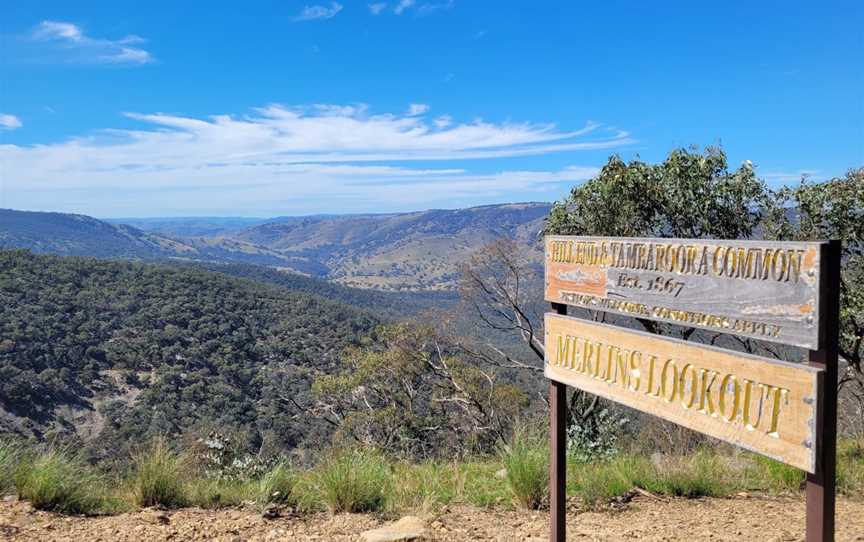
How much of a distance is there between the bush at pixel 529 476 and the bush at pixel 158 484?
8.24ft

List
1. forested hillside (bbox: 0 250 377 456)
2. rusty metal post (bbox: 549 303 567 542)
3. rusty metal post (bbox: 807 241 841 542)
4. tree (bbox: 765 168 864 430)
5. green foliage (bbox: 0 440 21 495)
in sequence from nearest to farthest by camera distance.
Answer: rusty metal post (bbox: 807 241 841 542)
rusty metal post (bbox: 549 303 567 542)
green foliage (bbox: 0 440 21 495)
tree (bbox: 765 168 864 430)
forested hillside (bbox: 0 250 377 456)

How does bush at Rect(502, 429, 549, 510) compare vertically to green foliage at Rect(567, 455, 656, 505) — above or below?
above

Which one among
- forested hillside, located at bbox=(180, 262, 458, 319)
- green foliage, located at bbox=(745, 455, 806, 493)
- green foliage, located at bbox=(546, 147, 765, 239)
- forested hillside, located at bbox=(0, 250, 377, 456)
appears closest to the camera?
green foliage, located at bbox=(745, 455, 806, 493)

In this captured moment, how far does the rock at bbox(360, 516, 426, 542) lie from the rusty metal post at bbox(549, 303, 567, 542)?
0.91 metres

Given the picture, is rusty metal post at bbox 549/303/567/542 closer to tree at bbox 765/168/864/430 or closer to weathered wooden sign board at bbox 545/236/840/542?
weathered wooden sign board at bbox 545/236/840/542

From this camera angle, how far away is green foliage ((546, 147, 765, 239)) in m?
9.67

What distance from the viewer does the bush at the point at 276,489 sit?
4.40 meters

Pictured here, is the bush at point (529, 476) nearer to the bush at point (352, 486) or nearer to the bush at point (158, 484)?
the bush at point (352, 486)

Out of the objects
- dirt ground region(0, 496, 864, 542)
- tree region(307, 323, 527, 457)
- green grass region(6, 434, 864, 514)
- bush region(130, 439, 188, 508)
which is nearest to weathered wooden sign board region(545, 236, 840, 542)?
dirt ground region(0, 496, 864, 542)

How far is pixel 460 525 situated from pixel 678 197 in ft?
24.8

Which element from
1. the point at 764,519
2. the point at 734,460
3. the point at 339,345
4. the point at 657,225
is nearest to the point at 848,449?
the point at 734,460

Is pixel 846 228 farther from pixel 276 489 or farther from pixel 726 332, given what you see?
pixel 276 489

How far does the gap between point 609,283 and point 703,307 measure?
61 centimetres

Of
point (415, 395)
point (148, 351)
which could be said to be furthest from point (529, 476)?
point (148, 351)
